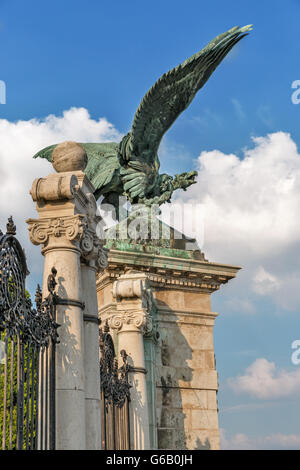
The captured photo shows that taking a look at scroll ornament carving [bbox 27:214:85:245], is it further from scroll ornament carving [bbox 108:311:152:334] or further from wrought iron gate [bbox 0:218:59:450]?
scroll ornament carving [bbox 108:311:152:334]

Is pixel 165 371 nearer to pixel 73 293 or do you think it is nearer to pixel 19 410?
pixel 73 293

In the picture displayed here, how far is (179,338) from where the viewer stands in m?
11.9

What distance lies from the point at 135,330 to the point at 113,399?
6.02 feet

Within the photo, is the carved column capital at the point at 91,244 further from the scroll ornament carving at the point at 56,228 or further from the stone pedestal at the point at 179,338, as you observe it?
the stone pedestal at the point at 179,338

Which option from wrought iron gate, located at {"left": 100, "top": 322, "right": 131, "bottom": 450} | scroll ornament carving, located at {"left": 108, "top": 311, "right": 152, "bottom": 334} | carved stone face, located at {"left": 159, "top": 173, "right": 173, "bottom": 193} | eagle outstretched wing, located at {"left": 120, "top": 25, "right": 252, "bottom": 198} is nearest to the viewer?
wrought iron gate, located at {"left": 100, "top": 322, "right": 131, "bottom": 450}

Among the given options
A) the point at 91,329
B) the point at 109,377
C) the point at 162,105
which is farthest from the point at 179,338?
the point at 91,329

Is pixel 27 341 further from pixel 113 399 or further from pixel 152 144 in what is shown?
pixel 152 144

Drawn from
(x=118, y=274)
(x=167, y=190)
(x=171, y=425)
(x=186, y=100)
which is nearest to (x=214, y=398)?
(x=171, y=425)

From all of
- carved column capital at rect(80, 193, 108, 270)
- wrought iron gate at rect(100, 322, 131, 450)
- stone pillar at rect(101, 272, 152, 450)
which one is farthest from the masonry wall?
carved column capital at rect(80, 193, 108, 270)

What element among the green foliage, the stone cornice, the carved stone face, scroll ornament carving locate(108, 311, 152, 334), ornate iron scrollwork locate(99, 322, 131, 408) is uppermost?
the carved stone face

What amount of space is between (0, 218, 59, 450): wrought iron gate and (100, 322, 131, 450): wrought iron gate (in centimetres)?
220

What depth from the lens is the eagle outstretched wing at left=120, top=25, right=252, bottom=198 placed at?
11.5m

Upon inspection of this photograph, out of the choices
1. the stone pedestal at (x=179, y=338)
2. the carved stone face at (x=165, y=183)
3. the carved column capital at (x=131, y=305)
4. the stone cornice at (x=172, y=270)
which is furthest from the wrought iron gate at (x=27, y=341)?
the carved stone face at (x=165, y=183)

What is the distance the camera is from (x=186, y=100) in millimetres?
12195
